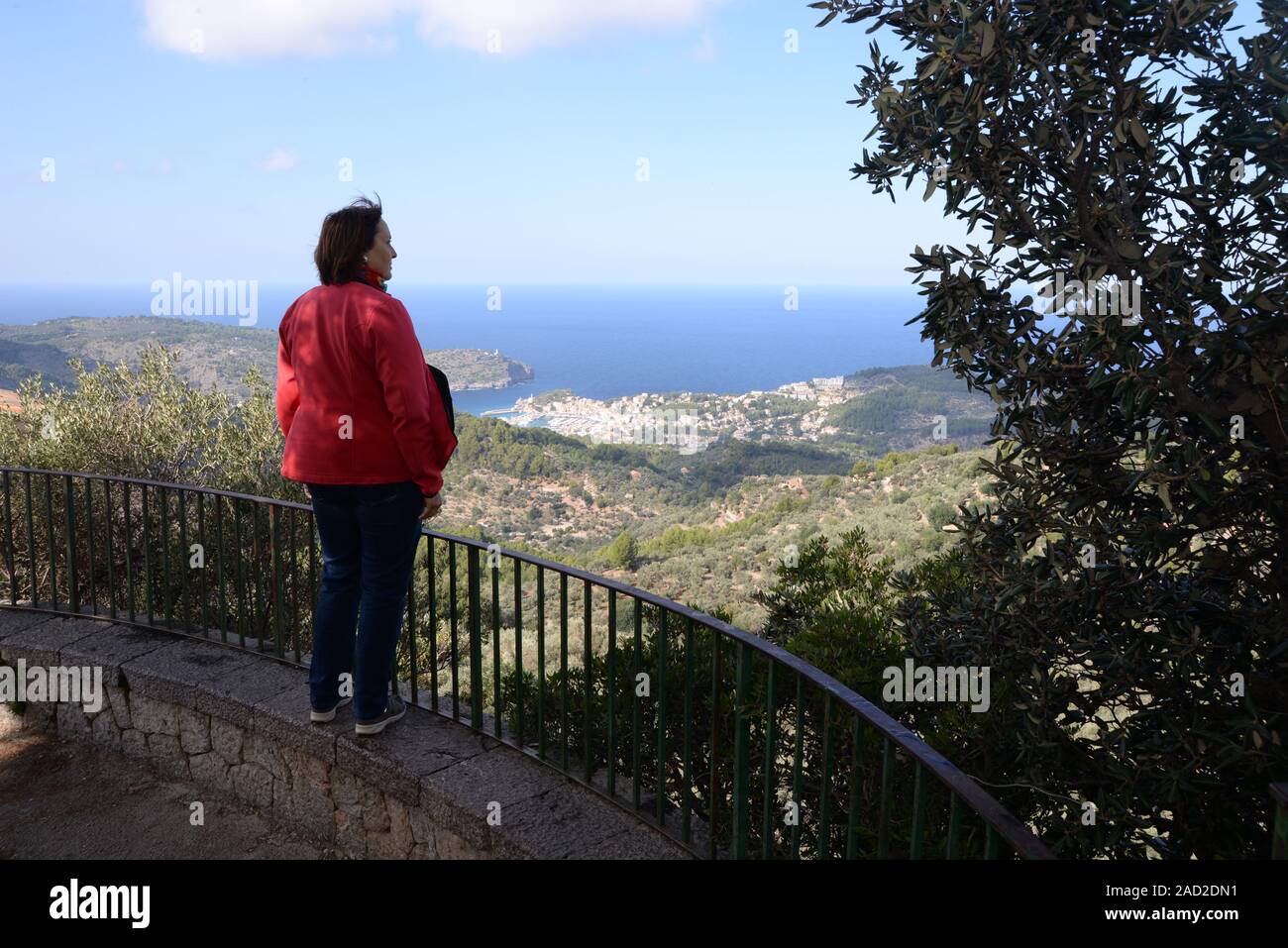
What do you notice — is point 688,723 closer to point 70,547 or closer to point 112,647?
point 112,647

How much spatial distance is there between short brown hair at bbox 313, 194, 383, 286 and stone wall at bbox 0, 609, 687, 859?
5.58 ft

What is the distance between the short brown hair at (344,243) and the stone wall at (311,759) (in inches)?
67.0

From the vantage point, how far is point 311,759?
3449 mm

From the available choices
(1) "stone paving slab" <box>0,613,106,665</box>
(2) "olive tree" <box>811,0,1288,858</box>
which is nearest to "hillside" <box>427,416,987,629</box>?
(2) "olive tree" <box>811,0,1288,858</box>

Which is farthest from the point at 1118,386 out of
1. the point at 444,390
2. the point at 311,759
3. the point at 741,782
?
the point at 311,759

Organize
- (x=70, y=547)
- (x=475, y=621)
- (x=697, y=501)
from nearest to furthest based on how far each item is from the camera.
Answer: (x=475, y=621)
(x=70, y=547)
(x=697, y=501)

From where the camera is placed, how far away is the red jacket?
9.39 ft

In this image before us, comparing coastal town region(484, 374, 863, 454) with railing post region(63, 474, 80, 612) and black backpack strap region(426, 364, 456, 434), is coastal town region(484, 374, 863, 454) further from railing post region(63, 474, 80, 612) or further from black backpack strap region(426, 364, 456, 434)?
black backpack strap region(426, 364, 456, 434)

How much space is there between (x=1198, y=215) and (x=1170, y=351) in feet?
1.86

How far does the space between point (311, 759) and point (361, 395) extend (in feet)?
4.90

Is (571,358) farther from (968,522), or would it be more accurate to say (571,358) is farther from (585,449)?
(968,522)

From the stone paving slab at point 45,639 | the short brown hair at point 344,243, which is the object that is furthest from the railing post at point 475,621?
the stone paving slab at point 45,639

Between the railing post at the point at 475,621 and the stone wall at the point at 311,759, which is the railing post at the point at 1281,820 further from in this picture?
the railing post at the point at 475,621
